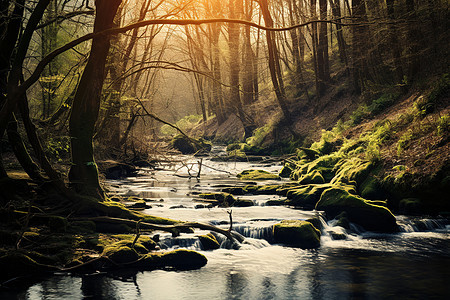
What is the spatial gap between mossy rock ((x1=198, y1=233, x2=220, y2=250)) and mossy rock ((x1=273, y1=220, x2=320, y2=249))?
62.6 inches

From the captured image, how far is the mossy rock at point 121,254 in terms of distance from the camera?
8.51 meters

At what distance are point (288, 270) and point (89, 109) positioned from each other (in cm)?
594

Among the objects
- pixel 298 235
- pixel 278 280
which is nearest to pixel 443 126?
pixel 298 235

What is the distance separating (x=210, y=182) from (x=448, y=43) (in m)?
11.1

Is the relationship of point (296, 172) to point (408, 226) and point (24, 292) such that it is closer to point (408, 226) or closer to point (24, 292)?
point (408, 226)

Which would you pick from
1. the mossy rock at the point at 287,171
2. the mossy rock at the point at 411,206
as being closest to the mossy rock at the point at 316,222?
the mossy rock at the point at 411,206

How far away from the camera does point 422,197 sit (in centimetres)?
1322

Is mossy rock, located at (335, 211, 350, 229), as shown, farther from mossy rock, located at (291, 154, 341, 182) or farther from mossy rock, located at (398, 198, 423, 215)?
mossy rock, located at (291, 154, 341, 182)

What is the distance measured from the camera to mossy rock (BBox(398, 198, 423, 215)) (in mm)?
13094

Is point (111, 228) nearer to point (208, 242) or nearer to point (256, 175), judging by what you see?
point (208, 242)

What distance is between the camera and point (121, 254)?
337 inches

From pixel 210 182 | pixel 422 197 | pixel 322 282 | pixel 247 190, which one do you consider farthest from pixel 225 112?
pixel 322 282

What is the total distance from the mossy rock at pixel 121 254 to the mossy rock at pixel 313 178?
992 centimetres

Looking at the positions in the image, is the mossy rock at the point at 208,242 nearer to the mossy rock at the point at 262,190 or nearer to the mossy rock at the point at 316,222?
the mossy rock at the point at 316,222
